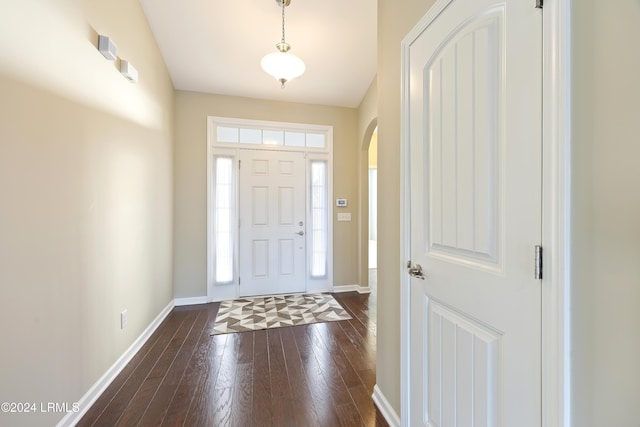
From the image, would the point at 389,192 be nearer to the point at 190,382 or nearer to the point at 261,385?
the point at 261,385

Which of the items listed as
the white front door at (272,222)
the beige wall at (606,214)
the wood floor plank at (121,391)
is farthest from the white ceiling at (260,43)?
the wood floor plank at (121,391)

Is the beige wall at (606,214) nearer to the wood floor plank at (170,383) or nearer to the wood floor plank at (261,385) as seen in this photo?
the wood floor plank at (261,385)

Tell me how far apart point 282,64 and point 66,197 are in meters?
1.76

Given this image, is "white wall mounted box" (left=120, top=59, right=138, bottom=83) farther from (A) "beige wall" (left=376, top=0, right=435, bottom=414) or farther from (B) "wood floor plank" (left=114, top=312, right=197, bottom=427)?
(B) "wood floor plank" (left=114, top=312, right=197, bottom=427)

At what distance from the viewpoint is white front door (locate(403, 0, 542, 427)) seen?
0.77 metres

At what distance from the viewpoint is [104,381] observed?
5.94 ft

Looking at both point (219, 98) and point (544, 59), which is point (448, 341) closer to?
point (544, 59)

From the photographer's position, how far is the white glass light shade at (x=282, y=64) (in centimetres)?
214

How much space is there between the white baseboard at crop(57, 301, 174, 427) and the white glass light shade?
2.64 m

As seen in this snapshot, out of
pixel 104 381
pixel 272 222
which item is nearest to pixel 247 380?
pixel 104 381

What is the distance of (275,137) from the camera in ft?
12.4

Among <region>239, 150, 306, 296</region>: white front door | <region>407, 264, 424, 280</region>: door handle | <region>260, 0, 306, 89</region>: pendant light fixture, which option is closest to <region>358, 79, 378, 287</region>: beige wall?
<region>239, 150, 306, 296</region>: white front door

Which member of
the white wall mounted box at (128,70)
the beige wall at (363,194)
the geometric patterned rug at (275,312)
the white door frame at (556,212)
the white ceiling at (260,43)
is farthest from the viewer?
the beige wall at (363,194)

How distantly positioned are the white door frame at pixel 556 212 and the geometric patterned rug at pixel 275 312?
2.43 metres
